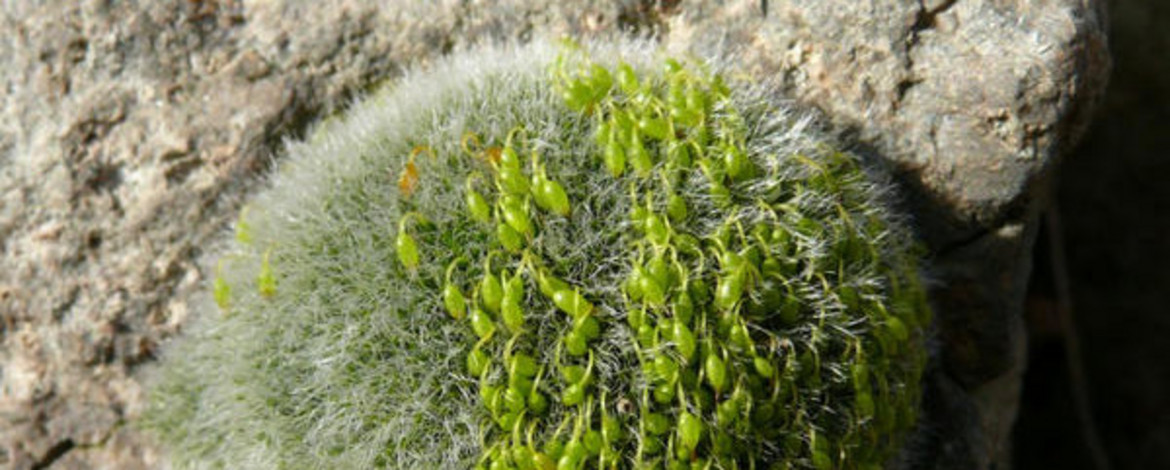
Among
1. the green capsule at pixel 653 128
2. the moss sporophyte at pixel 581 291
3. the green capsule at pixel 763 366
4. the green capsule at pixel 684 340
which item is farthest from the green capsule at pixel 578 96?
the green capsule at pixel 763 366

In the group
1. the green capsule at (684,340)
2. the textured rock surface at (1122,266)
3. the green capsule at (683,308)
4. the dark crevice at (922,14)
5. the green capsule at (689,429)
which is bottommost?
the textured rock surface at (1122,266)

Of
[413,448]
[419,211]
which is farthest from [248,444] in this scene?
[419,211]

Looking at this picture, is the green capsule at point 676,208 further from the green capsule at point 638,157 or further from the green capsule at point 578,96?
the green capsule at point 578,96

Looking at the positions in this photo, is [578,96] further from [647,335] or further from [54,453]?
[54,453]

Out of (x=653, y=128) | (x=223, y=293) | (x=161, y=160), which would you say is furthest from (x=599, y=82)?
(x=161, y=160)

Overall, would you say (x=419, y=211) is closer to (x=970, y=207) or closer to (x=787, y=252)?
(x=787, y=252)

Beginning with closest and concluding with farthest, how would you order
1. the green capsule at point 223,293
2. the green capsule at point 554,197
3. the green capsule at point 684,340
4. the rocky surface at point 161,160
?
1. the green capsule at point 684,340
2. the green capsule at point 554,197
3. the green capsule at point 223,293
4. the rocky surface at point 161,160
